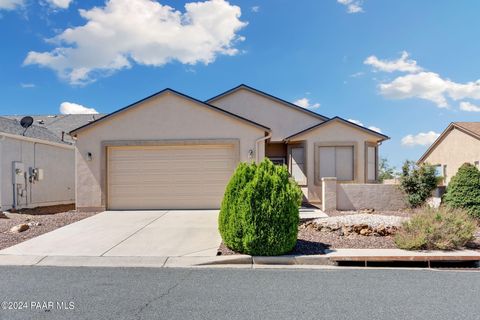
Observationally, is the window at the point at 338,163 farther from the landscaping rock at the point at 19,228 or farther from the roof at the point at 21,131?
the roof at the point at 21,131

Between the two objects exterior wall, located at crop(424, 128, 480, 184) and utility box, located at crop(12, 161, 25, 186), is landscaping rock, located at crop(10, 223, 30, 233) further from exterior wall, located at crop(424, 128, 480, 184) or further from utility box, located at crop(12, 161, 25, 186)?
exterior wall, located at crop(424, 128, 480, 184)

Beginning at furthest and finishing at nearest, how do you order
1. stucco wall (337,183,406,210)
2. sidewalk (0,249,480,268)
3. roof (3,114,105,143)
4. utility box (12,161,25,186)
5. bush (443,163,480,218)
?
roof (3,114,105,143), utility box (12,161,25,186), stucco wall (337,183,406,210), bush (443,163,480,218), sidewalk (0,249,480,268)

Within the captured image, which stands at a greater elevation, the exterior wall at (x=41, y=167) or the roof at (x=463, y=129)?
the roof at (x=463, y=129)

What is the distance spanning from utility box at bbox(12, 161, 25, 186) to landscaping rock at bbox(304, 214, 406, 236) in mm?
12143

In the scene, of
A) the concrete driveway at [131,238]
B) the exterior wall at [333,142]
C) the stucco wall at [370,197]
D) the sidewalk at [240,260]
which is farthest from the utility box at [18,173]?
the stucco wall at [370,197]

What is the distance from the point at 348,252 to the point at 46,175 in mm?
15410

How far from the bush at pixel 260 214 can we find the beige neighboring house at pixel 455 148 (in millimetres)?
16277

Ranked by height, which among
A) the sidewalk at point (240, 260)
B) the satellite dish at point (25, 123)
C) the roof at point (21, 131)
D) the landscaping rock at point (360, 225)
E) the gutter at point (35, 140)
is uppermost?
the satellite dish at point (25, 123)

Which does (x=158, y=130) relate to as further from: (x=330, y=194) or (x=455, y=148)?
(x=455, y=148)

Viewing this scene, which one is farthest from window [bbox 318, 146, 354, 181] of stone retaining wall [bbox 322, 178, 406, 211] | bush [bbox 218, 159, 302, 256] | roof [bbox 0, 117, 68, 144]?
roof [bbox 0, 117, 68, 144]

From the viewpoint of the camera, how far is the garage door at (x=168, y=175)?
44.2 feet

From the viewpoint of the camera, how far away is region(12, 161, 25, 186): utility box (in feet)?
46.3

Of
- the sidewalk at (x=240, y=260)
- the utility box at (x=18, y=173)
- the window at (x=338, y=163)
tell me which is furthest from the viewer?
the window at (x=338, y=163)

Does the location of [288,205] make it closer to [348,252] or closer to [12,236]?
[348,252]
